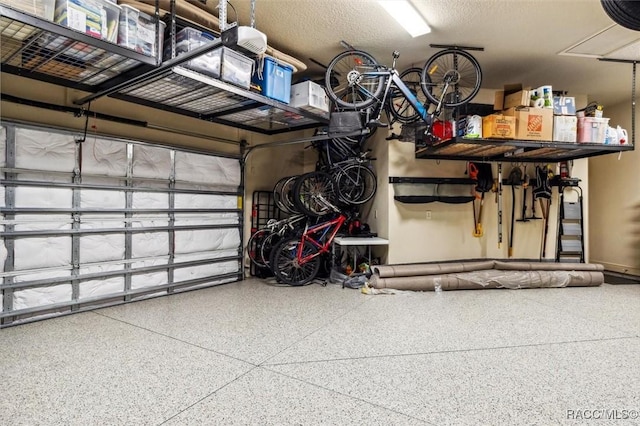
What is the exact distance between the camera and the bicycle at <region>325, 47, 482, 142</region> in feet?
13.5

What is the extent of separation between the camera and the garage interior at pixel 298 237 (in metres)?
2.08

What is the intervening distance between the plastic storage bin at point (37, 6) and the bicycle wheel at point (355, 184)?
380 centimetres

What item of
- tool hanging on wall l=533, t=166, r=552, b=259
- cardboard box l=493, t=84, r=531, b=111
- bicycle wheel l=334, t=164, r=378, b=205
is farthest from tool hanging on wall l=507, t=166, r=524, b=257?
bicycle wheel l=334, t=164, r=378, b=205

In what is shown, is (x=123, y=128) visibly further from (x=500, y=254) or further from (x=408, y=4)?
(x=500, y=254)

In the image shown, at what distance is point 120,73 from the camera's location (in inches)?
120

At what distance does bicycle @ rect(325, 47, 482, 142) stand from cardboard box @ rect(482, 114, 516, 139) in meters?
0.41

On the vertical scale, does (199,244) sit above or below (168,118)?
below

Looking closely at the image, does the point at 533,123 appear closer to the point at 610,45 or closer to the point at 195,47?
the point at 610,45

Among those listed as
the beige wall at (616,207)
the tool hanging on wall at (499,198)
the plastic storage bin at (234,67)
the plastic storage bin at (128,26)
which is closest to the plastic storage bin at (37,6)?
the plastic storage bin at (128,26)

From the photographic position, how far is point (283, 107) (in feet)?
12.6

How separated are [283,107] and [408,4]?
5.39 feet

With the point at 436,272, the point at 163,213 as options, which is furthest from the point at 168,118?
the point at 436,272

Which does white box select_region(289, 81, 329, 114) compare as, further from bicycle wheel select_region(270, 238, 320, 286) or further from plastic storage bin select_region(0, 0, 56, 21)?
plastic storage bin select_region(0, 0, 56, 21)

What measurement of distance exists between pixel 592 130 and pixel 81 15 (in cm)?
570
